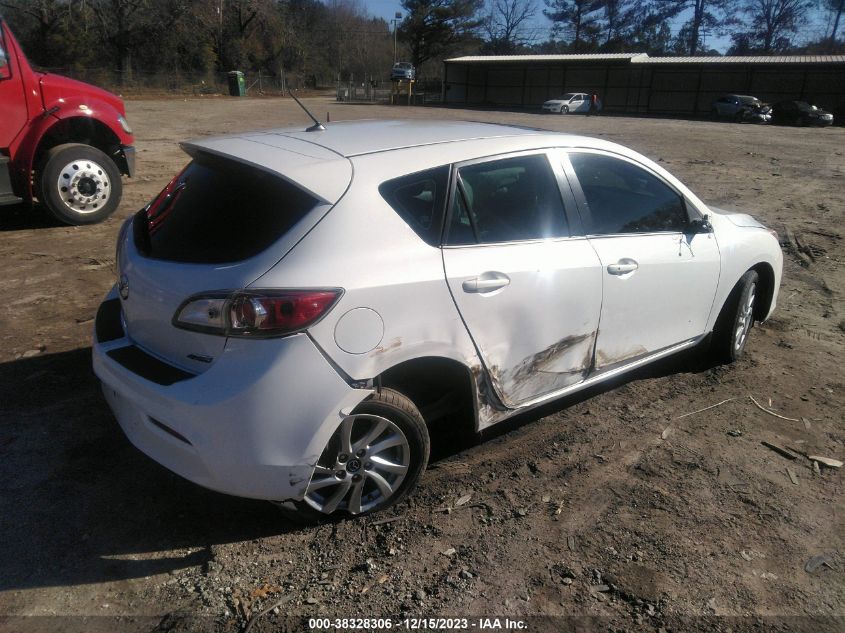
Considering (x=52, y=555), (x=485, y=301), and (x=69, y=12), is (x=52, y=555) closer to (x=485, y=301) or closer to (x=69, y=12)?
(x=485, y=301)

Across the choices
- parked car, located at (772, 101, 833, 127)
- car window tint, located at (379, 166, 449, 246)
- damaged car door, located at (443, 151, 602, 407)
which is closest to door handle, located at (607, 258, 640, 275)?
damaged car door, located at (443, 151, 602, 407)

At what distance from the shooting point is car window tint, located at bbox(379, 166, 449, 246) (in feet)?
9.73

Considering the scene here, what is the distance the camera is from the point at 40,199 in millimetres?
7676

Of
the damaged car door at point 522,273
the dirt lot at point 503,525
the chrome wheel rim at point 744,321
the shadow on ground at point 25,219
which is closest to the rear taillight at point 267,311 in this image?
the damaged car door at point 522,273

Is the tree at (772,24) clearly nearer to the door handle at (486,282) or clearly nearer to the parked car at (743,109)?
the parked car at (743,109)

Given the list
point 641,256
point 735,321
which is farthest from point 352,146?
point 735,321

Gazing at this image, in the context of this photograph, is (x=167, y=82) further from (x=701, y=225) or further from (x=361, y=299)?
(x=361, y=299)

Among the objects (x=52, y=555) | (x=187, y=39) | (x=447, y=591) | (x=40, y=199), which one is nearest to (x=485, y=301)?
(x=447, y=591)

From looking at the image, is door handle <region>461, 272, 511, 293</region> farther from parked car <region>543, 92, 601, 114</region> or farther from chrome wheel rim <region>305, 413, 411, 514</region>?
parked car <region>543, 92, 601, 114</region>

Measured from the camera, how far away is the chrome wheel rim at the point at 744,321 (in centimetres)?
473

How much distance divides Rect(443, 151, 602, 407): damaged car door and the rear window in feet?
2.47

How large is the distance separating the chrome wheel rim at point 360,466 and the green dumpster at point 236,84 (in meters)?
49.3

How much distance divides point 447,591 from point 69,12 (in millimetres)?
53017

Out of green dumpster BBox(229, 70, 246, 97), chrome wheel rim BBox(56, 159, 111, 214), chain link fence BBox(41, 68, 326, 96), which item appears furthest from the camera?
green dumpster BBox(229, 70, 246, 97)
